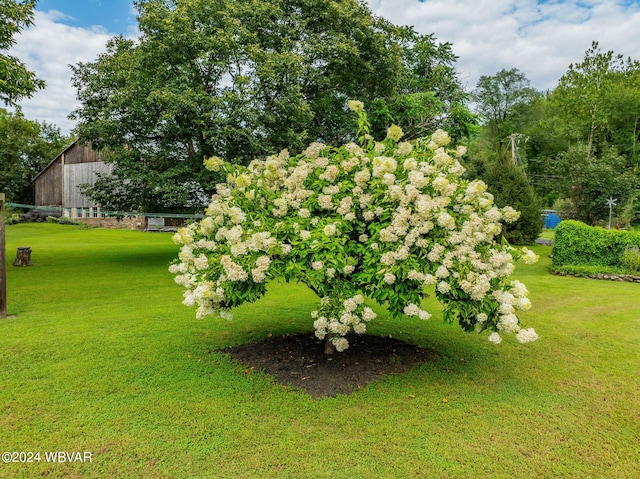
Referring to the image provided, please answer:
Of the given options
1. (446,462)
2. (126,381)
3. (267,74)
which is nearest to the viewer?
(446,462)

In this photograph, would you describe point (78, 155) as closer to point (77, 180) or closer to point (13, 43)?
point (77, 180)

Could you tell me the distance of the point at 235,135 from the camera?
11.9 metres

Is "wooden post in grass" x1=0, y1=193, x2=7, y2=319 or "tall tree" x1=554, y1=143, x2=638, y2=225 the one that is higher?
"tall tree" x1=554, y1=143, x2=638, y2=225

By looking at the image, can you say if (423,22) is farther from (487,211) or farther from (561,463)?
(561,463)

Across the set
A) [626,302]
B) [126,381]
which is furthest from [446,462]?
[626,302]

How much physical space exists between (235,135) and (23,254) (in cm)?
747

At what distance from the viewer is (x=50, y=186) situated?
33844mm

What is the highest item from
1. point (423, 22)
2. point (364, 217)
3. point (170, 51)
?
point (423, 22)

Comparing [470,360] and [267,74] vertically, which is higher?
[267,74]

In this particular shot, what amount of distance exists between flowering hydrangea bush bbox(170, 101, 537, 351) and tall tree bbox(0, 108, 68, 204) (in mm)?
37645

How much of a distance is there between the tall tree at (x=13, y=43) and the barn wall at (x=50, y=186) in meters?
25.5

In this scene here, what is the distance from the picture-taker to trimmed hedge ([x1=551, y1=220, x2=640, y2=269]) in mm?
12938

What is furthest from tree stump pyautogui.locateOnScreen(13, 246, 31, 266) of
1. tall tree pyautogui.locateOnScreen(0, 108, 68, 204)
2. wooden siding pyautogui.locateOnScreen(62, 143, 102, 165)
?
tall tree pyautogui.locateOnScreen(0, 108, 68, 204)

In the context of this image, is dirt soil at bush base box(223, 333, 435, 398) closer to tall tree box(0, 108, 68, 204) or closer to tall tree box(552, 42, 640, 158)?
tall tree box(0, 108, 68, 204)
